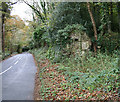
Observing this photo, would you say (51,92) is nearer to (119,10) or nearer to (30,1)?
(119,10)

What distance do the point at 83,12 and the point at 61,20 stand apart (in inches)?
98.4

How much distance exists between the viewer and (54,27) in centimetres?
1037

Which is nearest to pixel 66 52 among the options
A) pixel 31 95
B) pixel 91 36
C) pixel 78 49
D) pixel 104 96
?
pixel 78 49

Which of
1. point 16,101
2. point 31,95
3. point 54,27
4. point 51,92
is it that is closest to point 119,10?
point 54,27

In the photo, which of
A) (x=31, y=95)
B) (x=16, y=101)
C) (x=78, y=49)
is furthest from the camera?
(x=78, y=49)

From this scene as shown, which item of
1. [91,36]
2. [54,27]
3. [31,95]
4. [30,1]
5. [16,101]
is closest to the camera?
[16,101]

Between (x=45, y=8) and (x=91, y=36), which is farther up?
(x=45, y=8)

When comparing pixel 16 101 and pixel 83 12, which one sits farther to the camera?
pixel 83 12

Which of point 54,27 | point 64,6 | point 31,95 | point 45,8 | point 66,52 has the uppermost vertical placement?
point 45,8

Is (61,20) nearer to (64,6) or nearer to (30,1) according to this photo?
(64,6)

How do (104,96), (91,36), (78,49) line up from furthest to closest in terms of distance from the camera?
(91,36) < (78,49) < (104,96)

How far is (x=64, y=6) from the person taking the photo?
32.6ft

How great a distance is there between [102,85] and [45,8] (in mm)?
13083

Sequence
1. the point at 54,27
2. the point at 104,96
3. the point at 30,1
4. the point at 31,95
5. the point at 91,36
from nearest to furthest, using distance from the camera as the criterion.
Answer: the point at 104,96 → the point at 31,95 → the point at 91,36 → the point at 54,27 → the point at 30,1
